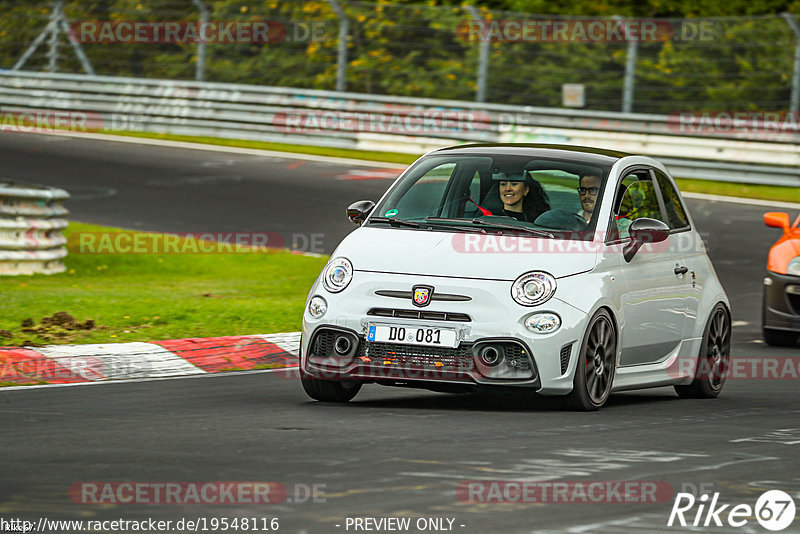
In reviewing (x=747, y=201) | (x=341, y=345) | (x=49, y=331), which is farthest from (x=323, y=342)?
(x=747, y=201)

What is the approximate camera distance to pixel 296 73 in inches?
1199

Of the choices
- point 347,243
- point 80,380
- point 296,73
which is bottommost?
point 80,380

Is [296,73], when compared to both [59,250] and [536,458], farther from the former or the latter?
[536,458]

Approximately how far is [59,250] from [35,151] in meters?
11.2

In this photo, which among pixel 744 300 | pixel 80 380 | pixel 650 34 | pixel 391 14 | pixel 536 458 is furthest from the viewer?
pixel 391 14

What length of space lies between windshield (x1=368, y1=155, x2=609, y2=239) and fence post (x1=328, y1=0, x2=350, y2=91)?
64.4 ft

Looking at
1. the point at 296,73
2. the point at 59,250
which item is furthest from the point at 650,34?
the point at 59,250

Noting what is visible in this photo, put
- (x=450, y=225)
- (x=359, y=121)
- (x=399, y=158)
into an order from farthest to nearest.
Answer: (x=359, y=121)
(x=399, y=158)
(x=450, y=225)

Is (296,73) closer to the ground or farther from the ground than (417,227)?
farther from the ground

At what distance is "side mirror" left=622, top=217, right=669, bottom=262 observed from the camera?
9.26 m

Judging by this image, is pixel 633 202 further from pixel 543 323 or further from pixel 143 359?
pixel 143 359

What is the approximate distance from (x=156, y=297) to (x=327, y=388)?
536 centimetres

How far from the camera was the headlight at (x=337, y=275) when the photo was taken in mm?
8641

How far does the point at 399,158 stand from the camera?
89.7 feet
